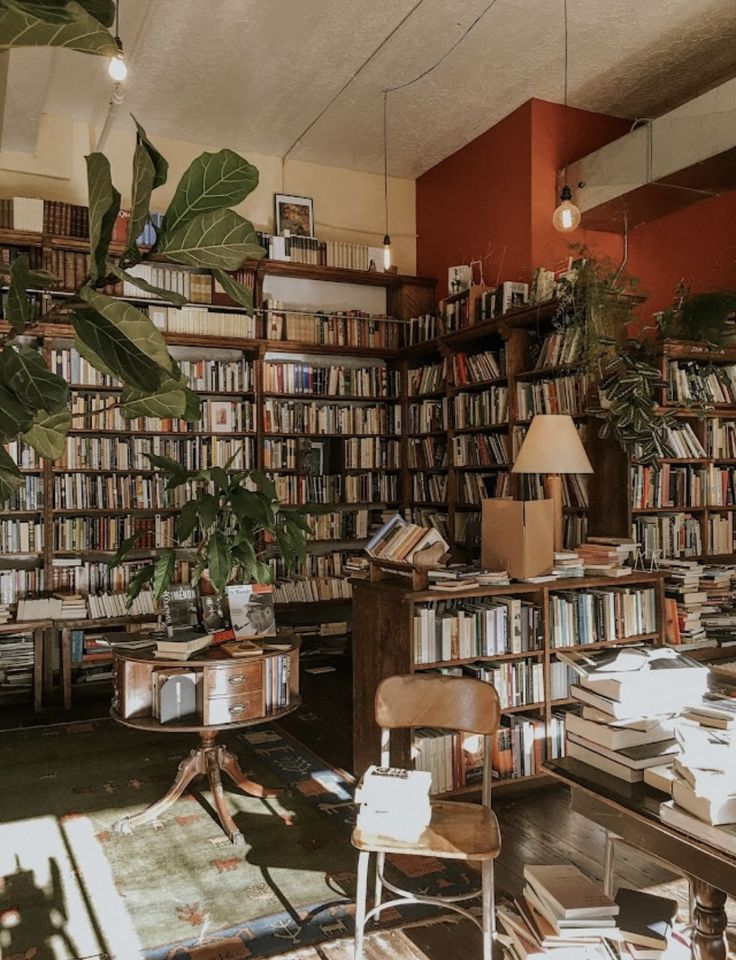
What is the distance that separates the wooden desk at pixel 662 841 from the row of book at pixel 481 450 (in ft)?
12.4

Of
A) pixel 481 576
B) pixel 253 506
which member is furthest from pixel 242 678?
pixel 481 576

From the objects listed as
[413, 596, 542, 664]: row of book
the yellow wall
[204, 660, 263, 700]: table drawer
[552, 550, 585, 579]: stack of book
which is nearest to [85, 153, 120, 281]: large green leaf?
[204, 660, 263, 700]: table drawer

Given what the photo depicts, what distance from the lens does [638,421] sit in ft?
14.2

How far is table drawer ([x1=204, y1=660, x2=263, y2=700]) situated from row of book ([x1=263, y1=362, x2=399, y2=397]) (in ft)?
10.9

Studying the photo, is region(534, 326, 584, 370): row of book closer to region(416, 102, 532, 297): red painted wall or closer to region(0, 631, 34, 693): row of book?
region(416, 102, 532, 297): red painted wall

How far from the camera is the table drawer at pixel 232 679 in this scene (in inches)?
127

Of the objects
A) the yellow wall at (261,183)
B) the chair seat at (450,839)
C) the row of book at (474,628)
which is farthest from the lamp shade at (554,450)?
the yellow wall at (261,183)

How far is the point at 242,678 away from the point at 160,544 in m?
2.88

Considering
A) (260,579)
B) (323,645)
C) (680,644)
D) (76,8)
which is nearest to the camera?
(76,8)

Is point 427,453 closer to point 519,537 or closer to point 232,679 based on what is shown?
point 519,537

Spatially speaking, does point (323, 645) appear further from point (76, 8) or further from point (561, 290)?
point (76, 8)

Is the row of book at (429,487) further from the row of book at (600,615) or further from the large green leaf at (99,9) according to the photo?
the large green leaf at (99,9)

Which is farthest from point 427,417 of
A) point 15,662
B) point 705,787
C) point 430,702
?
point 705,787

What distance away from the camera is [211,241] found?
76 centimetres
